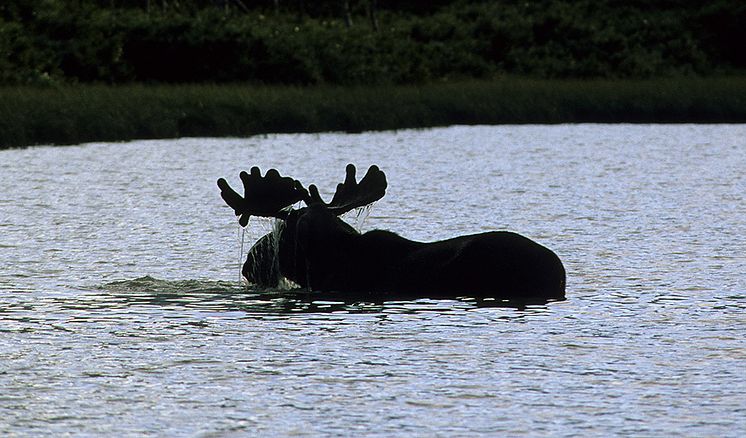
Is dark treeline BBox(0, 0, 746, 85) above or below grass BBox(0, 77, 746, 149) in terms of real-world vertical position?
above

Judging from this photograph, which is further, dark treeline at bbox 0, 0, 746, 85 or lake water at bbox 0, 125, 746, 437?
dark treeline at bbox 0, 0, 746, 85

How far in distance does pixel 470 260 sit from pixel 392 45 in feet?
115

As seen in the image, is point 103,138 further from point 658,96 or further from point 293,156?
point 658,96

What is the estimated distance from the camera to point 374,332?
10797 millimetres

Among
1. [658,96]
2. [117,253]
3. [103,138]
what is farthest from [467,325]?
[658,96]

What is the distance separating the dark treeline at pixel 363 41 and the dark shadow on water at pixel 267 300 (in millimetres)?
24476

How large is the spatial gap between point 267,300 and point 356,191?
1078 mm

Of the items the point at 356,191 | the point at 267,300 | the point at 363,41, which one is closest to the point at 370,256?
the point at 356,191

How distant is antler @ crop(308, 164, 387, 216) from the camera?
12.4 metres

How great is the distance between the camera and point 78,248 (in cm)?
1606

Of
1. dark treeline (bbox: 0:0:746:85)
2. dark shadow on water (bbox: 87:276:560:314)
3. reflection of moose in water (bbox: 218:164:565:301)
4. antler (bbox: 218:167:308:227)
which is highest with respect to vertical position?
dark treeline (bbox: 0:0:746:85)

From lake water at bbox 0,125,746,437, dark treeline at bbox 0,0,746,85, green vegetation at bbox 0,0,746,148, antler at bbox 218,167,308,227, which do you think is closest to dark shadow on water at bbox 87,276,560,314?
lake water at bbox 0,125,746,437

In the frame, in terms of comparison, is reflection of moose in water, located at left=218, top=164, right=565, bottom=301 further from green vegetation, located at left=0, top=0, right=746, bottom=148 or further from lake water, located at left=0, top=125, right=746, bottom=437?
green vegetation, located at left=0, top=0, right=746, bottom=148

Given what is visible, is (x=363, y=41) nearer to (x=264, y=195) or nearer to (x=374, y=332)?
(x=264, y=195)
